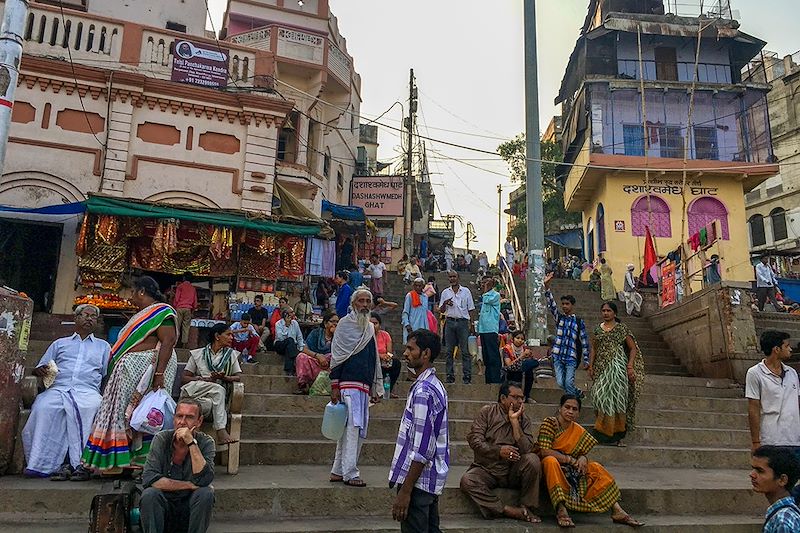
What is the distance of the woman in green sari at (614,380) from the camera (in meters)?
6.52

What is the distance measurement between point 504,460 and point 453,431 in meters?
1.87

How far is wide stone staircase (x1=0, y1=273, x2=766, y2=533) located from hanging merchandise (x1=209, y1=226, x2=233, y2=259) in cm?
429

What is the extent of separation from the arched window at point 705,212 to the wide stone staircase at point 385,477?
16.2 m

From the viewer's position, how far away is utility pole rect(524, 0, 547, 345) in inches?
404

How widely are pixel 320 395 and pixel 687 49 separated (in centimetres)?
2478

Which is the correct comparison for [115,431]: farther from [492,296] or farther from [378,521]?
[492,296]

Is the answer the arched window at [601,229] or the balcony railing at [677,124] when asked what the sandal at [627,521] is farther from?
the balcony railing at [677,124]

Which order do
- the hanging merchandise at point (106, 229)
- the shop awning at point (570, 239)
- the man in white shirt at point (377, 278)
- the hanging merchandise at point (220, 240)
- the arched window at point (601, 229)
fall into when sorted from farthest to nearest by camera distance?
the shop awning at point (570, 239) → the arched window at point (601, 229) → the man in white shirt at point (377, 278) → the hanging merchandise at point (220, 240) → the hanging merchandise at point (106, 229)

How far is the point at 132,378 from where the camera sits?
182 inches

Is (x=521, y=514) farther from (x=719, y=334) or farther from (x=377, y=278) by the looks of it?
(x=377, y=278)

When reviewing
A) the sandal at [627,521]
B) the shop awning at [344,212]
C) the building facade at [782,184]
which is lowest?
the sandal at [627,521]

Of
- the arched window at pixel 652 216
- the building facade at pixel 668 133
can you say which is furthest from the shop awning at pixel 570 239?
the arched window at pixel 652 216

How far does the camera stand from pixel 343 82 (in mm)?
19609

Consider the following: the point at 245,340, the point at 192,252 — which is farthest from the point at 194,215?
the point at 245,340
